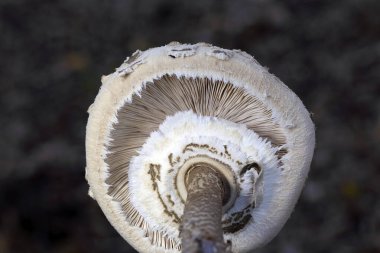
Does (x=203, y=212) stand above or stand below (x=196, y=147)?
below

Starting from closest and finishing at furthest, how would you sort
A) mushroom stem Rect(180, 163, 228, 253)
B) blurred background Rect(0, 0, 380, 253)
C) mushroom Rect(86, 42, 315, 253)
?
1. mushroom stem Rect(180, 163, 228, 253)
2. mushroom Rect(86, 42, 315, 253)
3. blurred background Rect(0, 0, 380, 253)

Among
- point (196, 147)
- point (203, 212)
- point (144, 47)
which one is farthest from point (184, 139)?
point (144, 47)

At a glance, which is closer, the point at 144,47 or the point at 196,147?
the point at 196,147

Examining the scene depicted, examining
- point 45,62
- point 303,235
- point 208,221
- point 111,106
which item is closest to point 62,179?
point 45,62

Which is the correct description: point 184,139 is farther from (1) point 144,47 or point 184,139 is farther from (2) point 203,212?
(1) point 144,47

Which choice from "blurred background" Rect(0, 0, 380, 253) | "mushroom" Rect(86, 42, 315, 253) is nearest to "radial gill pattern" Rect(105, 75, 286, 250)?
"mushroom" Rect(86, 42, 315, 253)

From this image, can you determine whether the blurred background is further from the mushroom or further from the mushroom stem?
the mushroom stem

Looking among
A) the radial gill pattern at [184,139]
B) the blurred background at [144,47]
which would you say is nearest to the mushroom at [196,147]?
the radial gill pattern at [184,139]
